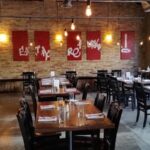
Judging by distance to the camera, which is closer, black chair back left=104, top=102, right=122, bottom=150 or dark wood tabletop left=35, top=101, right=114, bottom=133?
dark wood tabletop left=35, top=101, right=114, bottom=133

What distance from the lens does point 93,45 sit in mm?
14031

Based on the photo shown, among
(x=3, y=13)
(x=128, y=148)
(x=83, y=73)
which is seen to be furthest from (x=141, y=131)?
(x=3, y=13)

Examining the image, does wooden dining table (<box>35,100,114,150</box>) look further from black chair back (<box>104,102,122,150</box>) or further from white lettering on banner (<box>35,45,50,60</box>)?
white lettering on banner (<box>35,45,50,60</box>)

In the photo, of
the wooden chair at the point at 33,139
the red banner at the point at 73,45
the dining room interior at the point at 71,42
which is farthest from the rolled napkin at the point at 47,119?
the red banner at the point at 73,45

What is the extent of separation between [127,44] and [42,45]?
393 centimetres

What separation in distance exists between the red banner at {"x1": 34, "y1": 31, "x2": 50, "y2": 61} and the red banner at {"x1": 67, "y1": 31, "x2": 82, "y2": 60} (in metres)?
0.95

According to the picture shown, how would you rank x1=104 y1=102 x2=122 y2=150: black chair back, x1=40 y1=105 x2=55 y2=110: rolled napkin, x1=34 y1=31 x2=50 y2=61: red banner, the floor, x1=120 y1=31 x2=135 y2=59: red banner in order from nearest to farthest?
x1=104 y1=102 x2=122 y2=150: black chair back
x1=40 y1=105 x2=55 y2=110: rolled napkin
the floor
x1=34 y1=31 x2=50 y2=61: red banner
x1=120 y1=31 x2=135 y2=59: red banner

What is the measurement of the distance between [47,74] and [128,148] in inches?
338

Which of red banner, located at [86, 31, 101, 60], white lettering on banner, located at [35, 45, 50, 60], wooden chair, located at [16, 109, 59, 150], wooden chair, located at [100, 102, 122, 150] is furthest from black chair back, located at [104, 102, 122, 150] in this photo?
red banner, located at [86, 31, 101, 60]

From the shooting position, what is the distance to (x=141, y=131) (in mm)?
6711

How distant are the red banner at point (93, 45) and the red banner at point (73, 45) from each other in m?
0.46

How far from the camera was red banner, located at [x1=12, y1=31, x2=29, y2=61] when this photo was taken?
13.4m

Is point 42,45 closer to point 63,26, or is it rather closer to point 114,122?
point 63,26

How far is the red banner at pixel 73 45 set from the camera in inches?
546
